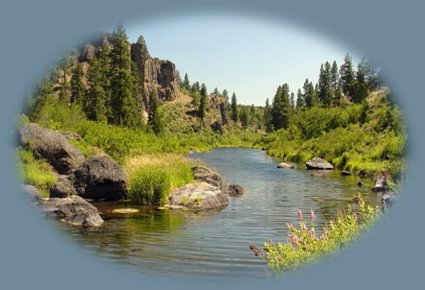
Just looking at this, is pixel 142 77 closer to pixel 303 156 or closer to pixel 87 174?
pixel 303 156

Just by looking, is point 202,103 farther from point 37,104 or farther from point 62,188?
point 62,188

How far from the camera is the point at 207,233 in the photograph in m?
15.2

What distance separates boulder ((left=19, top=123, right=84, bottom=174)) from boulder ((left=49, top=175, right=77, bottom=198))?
194 centimetres

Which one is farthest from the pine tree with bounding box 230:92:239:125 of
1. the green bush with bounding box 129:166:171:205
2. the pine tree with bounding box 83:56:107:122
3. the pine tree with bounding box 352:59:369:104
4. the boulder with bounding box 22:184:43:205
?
the boulder with bounding box 22:184:43:205

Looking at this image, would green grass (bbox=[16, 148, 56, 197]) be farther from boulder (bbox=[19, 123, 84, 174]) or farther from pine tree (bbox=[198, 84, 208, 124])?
pine tree (bbox=[198, 84, 208, 124])

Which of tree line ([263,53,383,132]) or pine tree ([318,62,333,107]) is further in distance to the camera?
pine tree ([318,62,333,107])

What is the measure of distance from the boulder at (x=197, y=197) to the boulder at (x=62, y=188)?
4.27 metres

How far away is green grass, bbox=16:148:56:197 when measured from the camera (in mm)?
19641

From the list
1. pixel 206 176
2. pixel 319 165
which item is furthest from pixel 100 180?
pixel 319 165

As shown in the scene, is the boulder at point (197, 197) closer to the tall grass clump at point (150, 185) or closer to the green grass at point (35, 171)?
the tall grass clump at point (150, 185)

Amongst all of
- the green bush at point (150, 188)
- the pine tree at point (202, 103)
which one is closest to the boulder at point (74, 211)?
the green bush at point (150, 188)

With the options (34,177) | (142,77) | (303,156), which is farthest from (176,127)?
(34,177)

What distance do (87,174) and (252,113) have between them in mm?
159866

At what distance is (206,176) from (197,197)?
4.06m
